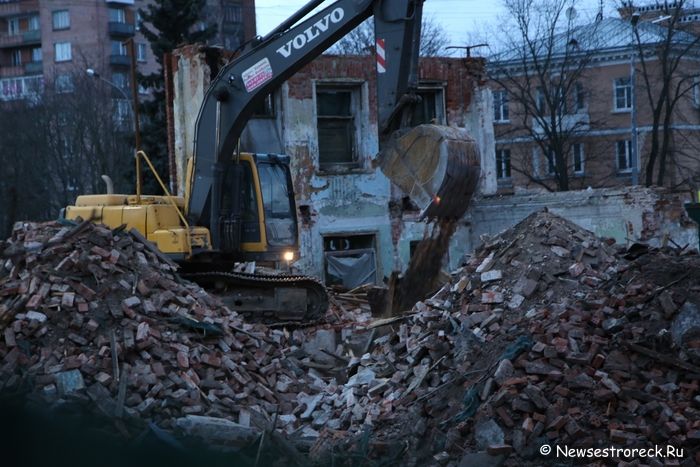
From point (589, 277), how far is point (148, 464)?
16.5 feet

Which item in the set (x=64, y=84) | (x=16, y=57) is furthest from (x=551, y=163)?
(x=16, y=57)

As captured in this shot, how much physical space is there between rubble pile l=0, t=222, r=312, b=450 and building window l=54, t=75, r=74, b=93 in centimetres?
3860

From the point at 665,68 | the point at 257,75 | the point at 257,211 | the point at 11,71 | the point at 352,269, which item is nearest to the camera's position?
the point at 257,75

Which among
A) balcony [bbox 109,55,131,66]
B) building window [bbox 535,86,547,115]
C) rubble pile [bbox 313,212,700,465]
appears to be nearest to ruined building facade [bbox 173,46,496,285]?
rubble pile [bbox 313,212,700,465]

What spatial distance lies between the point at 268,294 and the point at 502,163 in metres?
31.9

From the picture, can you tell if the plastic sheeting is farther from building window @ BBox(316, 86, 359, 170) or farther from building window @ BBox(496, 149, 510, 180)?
building window @ BBox(496, 149, 510, 180)

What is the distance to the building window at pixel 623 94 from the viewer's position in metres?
43.8

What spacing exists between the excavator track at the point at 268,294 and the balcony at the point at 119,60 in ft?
165

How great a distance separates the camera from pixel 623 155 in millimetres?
44406

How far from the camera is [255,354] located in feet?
40.2

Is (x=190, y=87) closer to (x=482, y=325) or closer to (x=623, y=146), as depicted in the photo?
(x=482, y=325)

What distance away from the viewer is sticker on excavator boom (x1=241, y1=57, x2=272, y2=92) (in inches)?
555

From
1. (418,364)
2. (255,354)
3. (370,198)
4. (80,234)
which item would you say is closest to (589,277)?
(418,364)

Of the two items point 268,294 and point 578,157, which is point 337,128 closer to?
point 268,294
